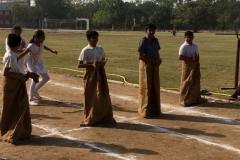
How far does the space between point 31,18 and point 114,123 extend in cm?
10727

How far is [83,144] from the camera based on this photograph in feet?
20.1

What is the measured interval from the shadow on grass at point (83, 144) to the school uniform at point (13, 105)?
0.66 feet

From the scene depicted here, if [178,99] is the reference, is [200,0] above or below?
above

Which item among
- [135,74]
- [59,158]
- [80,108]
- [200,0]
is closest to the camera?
[59,158]

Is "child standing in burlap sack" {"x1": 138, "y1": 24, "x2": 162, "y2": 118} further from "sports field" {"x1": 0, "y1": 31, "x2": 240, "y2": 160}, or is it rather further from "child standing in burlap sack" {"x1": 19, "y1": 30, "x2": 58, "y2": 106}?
"child standing in burlap sack" {"x1": 19, "y1": 30, "x2": 58, "y2": 106}

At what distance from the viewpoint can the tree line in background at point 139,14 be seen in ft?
304

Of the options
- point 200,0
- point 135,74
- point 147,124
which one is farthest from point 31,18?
point 147,124

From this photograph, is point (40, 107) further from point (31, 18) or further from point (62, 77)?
point (31, 18)

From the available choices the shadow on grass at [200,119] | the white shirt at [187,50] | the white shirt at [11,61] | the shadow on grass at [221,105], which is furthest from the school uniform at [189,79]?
the white shirt at [11,61]

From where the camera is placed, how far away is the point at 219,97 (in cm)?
982

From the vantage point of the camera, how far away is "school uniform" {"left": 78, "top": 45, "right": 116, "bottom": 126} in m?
7.14

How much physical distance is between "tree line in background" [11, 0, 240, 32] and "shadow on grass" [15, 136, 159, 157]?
88260 mm

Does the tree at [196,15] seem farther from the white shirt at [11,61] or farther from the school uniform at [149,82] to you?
the white shirt at [11,61]

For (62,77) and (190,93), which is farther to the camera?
(62,77)
